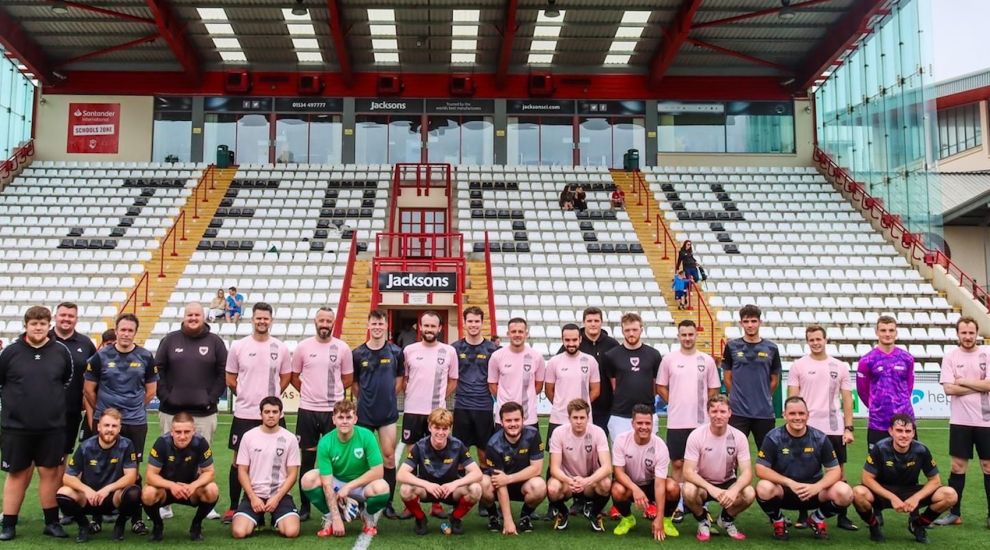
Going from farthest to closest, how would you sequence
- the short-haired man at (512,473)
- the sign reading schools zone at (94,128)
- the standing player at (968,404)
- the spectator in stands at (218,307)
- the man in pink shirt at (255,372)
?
the sign reading schools zone at (94,128) < the spectator in stands at (218,307) < the man in pink shirt at (255,372) < the standing player at (968,404) < the short-haired man at (512,473)

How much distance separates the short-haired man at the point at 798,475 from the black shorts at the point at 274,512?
11.7ft

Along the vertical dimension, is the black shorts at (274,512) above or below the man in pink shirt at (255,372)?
below

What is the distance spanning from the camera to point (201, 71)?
25.1 metres

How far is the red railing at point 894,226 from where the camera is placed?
1855 cm

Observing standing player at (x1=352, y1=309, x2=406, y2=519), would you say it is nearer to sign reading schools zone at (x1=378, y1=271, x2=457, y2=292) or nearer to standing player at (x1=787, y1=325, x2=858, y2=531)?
standing player at (x1=787, y1=325, x2=858, y2=531)

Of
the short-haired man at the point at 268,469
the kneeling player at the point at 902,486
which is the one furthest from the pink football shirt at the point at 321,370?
the kneeling player at the point at 902,486

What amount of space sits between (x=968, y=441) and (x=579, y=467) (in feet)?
11.1

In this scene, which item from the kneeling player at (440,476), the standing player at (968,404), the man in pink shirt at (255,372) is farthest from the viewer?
the man in pink shirt at (255,372)

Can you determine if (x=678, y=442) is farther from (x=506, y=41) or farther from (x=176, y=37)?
(x=176, y=37)

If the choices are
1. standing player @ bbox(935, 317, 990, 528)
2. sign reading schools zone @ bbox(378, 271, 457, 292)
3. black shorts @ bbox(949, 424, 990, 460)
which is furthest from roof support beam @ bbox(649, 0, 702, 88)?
black shorts @ bbox(949, 424, 990, 460)

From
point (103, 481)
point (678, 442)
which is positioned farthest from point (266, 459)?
point (678, 442)

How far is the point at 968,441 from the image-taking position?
675 cm

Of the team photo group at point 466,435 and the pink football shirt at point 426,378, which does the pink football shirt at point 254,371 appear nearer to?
the team photo group at point 466,435

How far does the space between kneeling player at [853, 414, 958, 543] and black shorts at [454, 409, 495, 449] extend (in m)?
3.09
